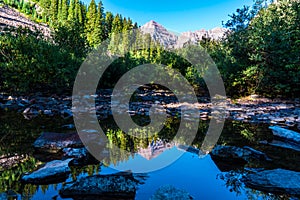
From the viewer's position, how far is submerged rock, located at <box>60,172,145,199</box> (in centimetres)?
224

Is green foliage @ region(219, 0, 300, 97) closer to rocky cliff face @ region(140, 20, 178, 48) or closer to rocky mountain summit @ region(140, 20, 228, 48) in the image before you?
rocky mountain summit @ region(140, 20, 228, 48)

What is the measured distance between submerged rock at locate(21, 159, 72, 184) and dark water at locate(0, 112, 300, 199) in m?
0.08

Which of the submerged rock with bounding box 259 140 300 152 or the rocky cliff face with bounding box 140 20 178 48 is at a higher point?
the rocky cliff face with bounding box 140 20 178 48

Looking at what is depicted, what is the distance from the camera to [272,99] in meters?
10.8

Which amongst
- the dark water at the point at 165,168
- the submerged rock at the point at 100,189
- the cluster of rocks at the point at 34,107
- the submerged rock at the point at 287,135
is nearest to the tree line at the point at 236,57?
the cluster of rocks at the point at 34,107

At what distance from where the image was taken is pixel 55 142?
380 centimetres

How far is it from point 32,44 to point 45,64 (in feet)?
3.82

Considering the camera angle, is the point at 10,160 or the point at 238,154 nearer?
the point at 10,160

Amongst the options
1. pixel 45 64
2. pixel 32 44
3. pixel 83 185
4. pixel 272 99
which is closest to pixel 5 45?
pixel 32 44

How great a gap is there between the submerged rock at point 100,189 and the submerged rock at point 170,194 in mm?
246

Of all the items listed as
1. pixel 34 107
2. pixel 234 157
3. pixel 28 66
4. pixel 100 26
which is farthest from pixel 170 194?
pixel 100 26

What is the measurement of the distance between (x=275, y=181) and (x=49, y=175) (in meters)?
2.49

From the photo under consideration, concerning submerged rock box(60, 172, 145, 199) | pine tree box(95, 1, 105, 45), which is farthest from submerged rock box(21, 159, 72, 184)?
pine tree box(95, 1, 105, 45)

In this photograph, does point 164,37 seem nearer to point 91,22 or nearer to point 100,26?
point 91,22
